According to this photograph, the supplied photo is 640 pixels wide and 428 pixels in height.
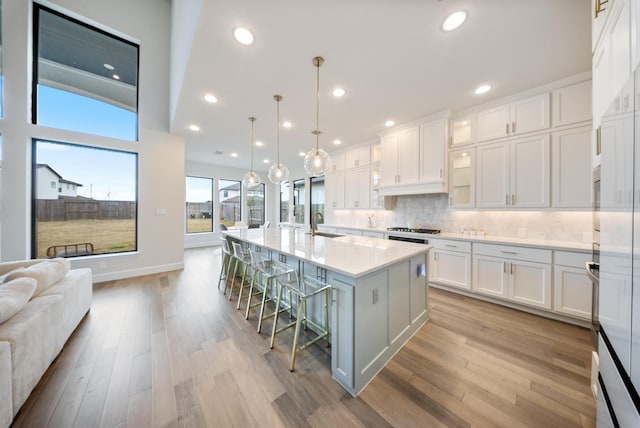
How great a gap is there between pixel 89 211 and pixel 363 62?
5181 mm

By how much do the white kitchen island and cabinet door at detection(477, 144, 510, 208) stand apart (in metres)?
1.76

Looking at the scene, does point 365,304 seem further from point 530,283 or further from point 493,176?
point 493,176

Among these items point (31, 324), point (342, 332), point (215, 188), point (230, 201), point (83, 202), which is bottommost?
point (342, 332)

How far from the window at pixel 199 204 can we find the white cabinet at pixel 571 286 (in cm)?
810

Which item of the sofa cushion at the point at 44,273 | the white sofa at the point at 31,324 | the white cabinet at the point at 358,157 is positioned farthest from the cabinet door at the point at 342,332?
the white cabinet at the point at 358,157

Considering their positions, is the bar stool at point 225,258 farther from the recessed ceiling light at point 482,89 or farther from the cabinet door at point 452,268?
the recessed ceiling light at point 482,89

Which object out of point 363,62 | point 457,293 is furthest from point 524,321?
point 363,62

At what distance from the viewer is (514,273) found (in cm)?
261

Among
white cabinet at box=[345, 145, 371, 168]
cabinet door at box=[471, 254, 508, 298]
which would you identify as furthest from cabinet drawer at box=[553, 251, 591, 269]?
white cabinet at box=[345, 145, 371, 168]

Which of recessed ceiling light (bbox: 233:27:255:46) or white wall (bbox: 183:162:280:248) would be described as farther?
A: white wall (bbox: 183:162:280:248)

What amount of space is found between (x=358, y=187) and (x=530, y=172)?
2.89m

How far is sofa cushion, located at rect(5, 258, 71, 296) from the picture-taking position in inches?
69.8

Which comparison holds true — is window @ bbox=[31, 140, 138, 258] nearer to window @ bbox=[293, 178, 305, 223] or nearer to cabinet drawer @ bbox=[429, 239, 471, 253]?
window @ bbox=[293, 178, 305, 223]

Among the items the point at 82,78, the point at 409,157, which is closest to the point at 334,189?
the point at 409,157
